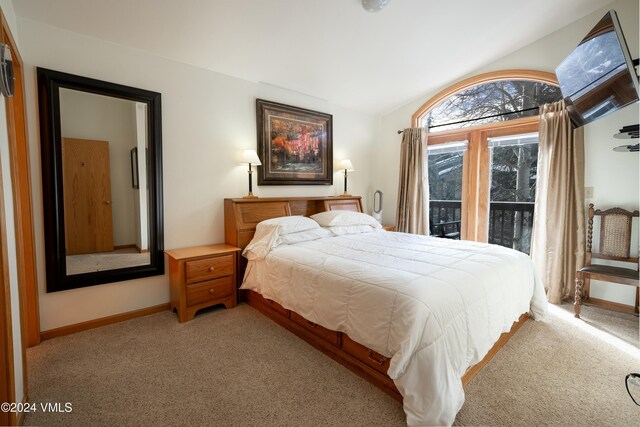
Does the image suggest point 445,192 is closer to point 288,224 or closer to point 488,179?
point 488,179

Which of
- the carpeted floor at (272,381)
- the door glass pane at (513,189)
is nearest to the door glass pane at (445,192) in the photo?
the door glass pane at (513,189)

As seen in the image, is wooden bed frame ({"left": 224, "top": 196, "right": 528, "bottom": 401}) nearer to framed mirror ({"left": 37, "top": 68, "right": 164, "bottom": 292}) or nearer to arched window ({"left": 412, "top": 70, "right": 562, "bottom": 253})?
framed mirror ({"left": 37, "top": 68, "right": 164, "bottom": 292})

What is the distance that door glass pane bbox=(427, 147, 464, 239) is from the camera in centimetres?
423

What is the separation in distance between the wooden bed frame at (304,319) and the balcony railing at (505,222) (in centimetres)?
138

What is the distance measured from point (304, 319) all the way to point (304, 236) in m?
0.93

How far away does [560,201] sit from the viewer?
3104mm

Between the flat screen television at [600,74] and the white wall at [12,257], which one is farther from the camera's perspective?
the flat screen television at [600,74]

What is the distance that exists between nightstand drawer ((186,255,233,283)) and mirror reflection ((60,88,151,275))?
20.7 inches

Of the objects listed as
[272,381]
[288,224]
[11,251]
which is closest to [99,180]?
[11,251]

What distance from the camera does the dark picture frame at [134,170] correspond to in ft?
8.80

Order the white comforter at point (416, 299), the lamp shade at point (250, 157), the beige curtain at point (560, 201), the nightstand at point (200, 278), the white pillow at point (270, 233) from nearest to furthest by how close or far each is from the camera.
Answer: the white comforter at point (416, 299) < the nightstand at point (200, 278) < the white pillow at point (270, 233) < the beige curtain at point (560, 201) < the lamp shade at point (250, 157)

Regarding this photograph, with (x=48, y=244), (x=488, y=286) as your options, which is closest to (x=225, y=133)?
(x=48, y=244)

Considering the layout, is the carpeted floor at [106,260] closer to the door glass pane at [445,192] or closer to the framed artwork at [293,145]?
the framed artwork at [293,145]

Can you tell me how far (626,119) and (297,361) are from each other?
3.84 metres
